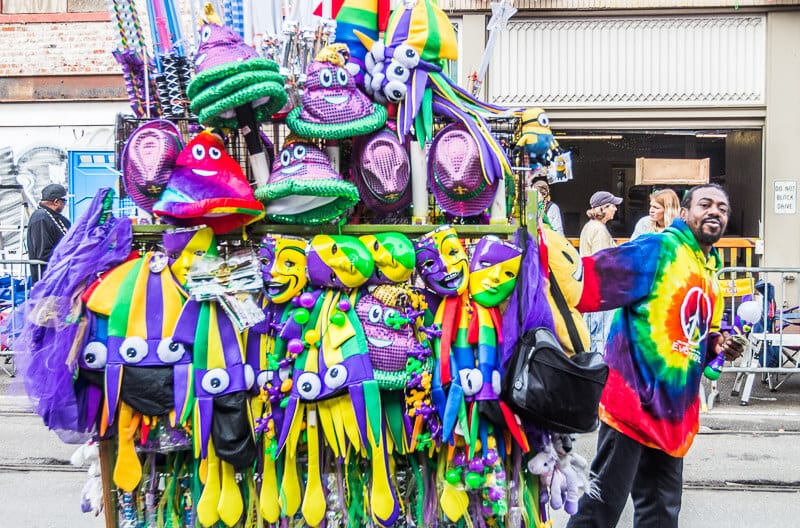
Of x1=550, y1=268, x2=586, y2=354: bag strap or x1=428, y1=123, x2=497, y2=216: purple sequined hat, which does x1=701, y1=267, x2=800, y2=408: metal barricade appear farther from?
x1=428, y1=123, x2=497, y2=216: purple sequined hat

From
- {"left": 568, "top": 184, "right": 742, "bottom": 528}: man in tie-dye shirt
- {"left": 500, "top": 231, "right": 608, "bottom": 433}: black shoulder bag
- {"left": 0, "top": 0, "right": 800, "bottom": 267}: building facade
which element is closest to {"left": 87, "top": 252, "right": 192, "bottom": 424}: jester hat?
{"left": 500, "top": 231, "right": 608, "bottom": 433}: black shoulder bag

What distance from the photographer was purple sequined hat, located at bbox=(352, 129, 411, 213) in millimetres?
2633

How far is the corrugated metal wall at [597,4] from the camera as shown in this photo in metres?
9.60

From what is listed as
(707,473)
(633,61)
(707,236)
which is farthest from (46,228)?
(633,61)

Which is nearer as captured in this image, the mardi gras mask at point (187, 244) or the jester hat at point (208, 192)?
the jester hat at point (208, 192)

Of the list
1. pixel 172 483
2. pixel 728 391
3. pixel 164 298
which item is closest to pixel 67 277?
Result: pixel 164 298

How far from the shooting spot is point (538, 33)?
9898mm

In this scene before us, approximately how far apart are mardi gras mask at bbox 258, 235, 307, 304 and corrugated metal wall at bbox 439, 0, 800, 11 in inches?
303

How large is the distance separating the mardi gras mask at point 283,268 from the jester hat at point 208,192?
0.12m

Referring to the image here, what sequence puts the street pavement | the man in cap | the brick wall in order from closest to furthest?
the street pavement → the man in cap → the brick wall

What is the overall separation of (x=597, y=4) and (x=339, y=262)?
325 inches

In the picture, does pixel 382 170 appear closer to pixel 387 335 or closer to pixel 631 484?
pixel 387 335

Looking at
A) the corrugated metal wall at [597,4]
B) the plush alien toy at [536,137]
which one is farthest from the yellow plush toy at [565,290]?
the corrugated metal wall at [597,4]

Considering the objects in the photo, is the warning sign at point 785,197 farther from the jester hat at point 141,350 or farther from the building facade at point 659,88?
the jester hat at point 141,350
